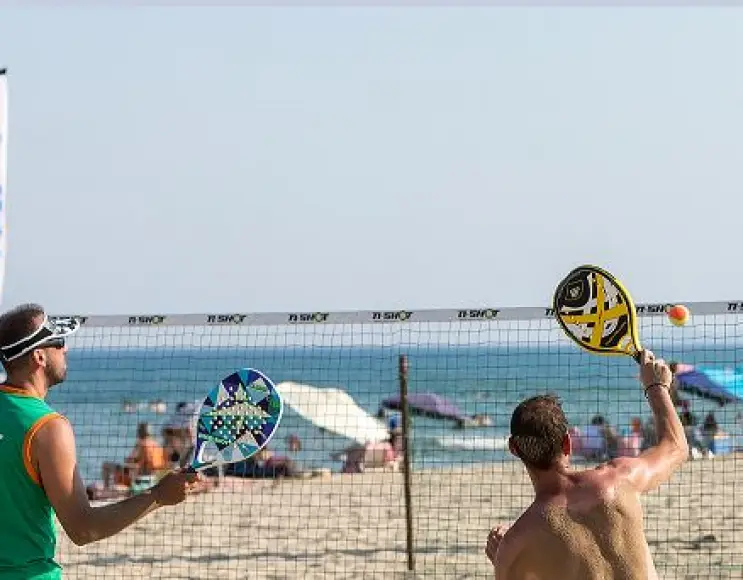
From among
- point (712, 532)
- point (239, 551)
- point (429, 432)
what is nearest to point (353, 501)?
point (239, 551)

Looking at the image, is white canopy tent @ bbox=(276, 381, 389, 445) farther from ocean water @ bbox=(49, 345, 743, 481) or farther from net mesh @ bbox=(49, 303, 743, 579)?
net mesh @ bbox=(49, 303, 743, 579)

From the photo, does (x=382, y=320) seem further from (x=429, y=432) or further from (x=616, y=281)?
(x=429, y=432)

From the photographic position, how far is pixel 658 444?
4102 millimetres

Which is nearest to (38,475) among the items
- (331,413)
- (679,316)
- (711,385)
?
(679,316)

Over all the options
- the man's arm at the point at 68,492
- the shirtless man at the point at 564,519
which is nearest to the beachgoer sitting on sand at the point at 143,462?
the man's arm at the point at 68,492

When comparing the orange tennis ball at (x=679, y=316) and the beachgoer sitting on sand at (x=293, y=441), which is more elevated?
the beachgoer sitting on sand at (x=293, y=441)

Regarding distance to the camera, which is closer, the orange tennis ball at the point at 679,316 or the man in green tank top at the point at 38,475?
the man in green tank top at the point at 38,475

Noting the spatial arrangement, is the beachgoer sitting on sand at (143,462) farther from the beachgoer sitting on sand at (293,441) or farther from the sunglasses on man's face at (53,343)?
the sunglasses on man's face at (53,343)

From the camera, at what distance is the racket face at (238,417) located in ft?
15.6

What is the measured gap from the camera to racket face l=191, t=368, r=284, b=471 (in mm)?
4770

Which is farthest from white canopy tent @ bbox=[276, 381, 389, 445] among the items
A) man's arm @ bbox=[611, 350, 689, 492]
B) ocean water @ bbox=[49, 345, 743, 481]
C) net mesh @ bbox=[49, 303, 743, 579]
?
man's arm @ bbox=[611, 350, 689, 492]

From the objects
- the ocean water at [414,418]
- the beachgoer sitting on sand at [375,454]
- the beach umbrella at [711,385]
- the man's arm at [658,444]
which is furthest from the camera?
the beach umbrella at [711,385]

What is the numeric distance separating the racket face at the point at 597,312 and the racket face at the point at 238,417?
1069 millimetres

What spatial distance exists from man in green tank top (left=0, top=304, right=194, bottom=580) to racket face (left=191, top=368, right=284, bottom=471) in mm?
338
